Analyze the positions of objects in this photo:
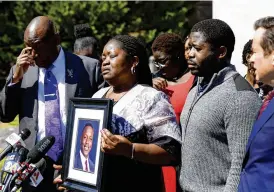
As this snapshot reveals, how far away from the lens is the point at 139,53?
3859 millimetres

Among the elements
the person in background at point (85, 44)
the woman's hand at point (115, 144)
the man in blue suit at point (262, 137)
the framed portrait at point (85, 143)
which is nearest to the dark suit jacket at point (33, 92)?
the framed portrait at point (85, 143)

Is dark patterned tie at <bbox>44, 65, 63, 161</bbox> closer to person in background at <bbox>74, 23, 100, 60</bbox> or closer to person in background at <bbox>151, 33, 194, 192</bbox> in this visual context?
person in background at <bbox>151, 33, 194, 192</bbox>

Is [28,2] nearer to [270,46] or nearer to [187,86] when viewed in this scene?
[187,86]

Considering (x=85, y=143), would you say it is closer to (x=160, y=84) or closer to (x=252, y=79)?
(x=160, y=84)

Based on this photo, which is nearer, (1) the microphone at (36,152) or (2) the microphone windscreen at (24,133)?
(1) the microphone at (36,152)

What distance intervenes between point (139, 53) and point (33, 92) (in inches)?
43.1

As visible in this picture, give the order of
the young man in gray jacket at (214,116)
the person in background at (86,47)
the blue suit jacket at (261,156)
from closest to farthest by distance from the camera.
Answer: the blue suit jacket at (261,156)
the young man in gray jacket at (214,116)
the person in background at (86,47)

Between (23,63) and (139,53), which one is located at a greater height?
(139,53)

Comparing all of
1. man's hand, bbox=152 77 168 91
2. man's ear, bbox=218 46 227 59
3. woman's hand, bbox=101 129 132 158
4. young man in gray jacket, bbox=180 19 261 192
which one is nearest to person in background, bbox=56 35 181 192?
woman's hand, bbox=101 129 132 158

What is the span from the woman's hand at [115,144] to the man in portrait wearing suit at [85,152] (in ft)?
0.63

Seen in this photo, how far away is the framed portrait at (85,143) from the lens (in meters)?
3.62

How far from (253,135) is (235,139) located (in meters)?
0.26

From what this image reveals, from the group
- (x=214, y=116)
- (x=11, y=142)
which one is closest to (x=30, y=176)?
(x=11, y=142)

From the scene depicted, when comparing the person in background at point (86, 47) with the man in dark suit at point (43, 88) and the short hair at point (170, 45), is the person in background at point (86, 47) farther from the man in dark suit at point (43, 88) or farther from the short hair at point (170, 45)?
the man in dark suit at point (43, 88)
